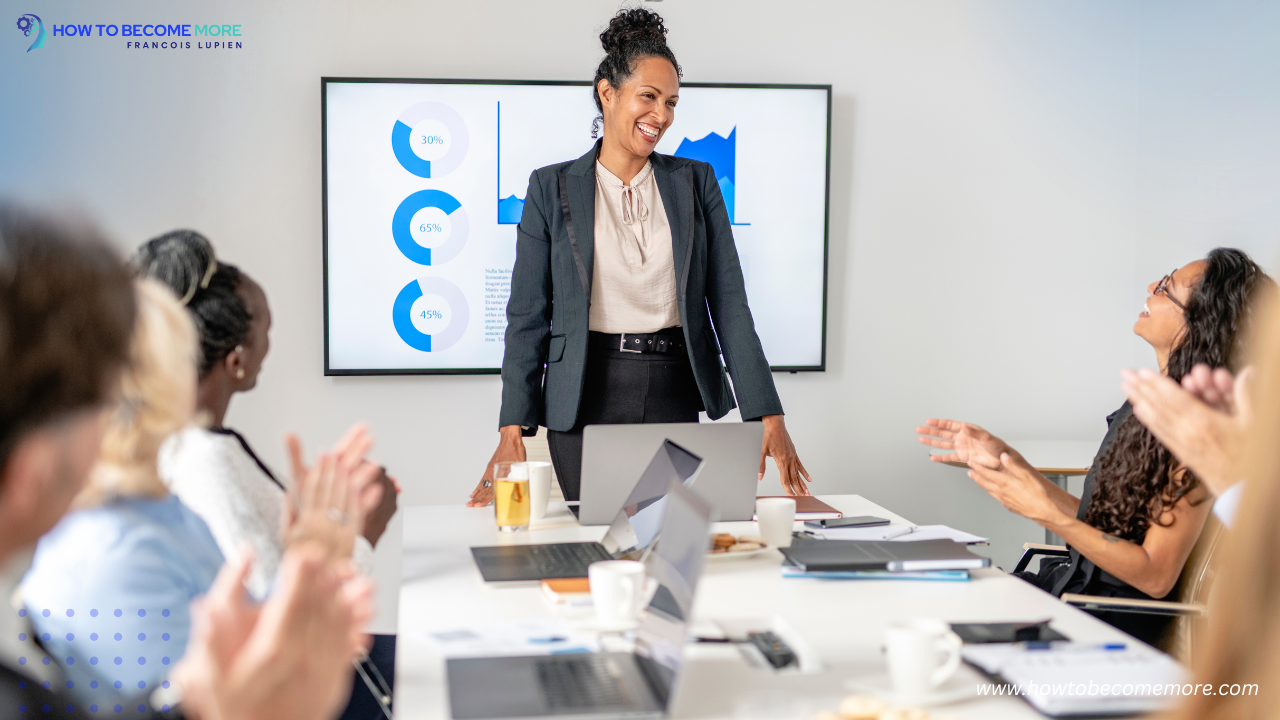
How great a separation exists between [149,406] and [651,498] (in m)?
0.77

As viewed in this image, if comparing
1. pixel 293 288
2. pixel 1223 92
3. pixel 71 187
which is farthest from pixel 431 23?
pixel 1223 92

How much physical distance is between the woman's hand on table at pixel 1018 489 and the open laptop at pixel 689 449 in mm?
431

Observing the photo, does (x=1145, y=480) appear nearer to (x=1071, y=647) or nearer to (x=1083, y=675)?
(x=1071, y=647)

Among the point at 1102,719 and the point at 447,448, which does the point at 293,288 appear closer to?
the point at 447,448

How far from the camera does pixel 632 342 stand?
8.52 ft

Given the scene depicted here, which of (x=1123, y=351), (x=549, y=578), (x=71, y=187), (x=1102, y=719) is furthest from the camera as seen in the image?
(x=1123, y=351)

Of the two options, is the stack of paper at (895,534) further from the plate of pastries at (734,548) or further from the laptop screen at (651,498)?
the laptop screen at (651,498)

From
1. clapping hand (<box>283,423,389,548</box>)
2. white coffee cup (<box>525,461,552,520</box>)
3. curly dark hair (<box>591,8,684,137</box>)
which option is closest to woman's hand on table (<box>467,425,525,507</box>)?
white coffee cup (<box>525,461,552,520</box>)

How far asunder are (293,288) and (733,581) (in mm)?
2404

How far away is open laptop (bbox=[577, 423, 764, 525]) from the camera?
1.86 m

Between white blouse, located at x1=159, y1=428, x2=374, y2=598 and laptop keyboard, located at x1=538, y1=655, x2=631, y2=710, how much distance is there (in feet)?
1.46

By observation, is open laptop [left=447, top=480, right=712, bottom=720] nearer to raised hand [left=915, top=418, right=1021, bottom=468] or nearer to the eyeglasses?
raised hand [left=915, top=418, right=1021, bottom=468]

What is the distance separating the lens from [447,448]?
3592 mm

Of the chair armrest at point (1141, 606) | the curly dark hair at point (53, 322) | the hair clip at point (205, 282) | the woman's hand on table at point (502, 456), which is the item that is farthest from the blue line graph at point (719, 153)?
the curly dark hair at point (53, 322)
